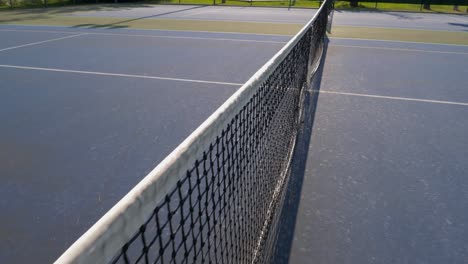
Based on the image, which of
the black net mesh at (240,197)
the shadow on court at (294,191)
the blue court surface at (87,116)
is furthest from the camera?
the blue court surface at (87,116)

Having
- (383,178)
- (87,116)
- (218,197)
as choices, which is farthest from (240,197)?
(87,116)

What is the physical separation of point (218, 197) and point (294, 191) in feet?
3.78

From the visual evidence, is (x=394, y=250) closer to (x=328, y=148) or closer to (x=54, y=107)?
(x=328, y=148)

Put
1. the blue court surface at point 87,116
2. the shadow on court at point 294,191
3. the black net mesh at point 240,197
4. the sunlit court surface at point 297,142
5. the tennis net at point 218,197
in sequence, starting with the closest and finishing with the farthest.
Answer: the tennis net at point 218,197, the black net mesh at point 240,197, the shadow on court at point 294,191, the sunlit court surface at point 297,142, the blue court surface at point 87,116

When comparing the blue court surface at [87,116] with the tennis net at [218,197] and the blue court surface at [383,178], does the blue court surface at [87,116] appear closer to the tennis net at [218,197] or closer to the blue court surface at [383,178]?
the tennis net at [218,197]

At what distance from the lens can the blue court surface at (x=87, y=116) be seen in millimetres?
3105

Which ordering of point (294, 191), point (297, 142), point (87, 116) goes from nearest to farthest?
1. point (294, 191)
2. point (297, 142)
3. point (87, 116)

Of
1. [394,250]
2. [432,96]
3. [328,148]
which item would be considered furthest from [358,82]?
[394,250]

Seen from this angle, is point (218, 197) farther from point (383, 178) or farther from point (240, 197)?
point (383, 178)

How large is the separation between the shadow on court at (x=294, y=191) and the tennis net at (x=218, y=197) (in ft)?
0.20

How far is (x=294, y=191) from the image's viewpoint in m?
3.40

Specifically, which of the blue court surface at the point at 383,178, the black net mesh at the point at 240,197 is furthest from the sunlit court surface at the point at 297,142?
the black net mesh at the point at 240,197

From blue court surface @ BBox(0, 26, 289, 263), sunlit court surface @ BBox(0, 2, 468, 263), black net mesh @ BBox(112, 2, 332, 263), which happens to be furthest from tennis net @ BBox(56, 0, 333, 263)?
blue court surface @ BBox(0, 26, 289, 263)

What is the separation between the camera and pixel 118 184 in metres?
3.54
